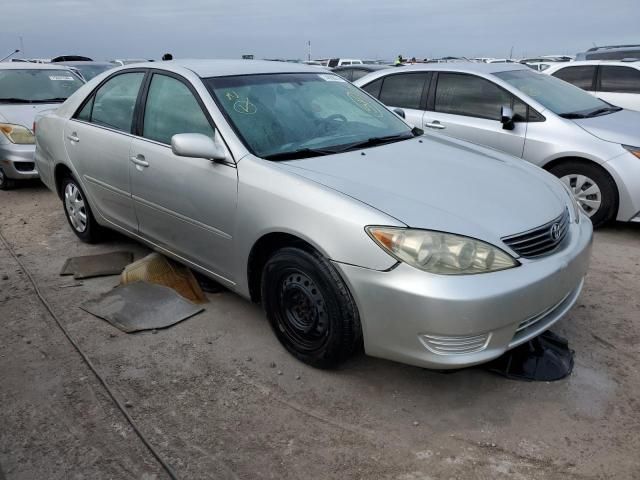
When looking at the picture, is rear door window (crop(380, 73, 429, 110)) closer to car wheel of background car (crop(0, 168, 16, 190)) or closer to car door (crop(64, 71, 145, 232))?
car door (crop(64, 71, 145, 232))

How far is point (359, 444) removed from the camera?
2441mm

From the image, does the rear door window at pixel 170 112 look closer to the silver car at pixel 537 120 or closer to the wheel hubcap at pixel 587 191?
the silver car at pixel 537 120

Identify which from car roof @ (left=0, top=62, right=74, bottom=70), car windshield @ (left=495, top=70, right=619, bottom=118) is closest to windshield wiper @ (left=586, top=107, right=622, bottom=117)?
car windshield @ (left=495, top=70, right=619, bottom=118)

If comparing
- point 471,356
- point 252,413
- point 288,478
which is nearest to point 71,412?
point 252,413

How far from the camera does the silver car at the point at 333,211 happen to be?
2.44m

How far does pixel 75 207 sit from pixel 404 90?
3672 millimetres

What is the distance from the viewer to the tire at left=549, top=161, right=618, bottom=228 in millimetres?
4957

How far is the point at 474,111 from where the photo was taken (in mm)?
5758

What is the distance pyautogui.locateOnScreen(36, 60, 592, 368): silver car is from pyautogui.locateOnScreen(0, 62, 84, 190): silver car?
310cm

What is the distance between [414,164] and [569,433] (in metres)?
1.54

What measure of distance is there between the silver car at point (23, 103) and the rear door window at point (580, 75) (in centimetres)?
738

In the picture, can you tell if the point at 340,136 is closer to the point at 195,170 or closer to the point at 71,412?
the point at 195,170

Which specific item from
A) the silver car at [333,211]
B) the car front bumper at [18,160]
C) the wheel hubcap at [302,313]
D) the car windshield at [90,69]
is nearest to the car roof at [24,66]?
the car front bumper at [18,160]

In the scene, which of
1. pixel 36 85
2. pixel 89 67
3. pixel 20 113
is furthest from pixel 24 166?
pixel 89 67
